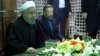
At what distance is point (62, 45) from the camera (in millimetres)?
2398

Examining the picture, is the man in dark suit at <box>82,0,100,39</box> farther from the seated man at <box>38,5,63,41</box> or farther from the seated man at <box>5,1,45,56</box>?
the seated man at <box>5,1,45,56</box>

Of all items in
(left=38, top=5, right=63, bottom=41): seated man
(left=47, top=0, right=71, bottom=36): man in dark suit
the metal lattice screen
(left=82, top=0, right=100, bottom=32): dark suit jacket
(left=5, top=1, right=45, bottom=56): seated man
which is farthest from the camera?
the metal lattice screen

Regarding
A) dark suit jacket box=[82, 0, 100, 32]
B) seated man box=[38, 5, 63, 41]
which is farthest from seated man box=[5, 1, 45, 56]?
dark suit jacket box=[82, 0, 100, 32]

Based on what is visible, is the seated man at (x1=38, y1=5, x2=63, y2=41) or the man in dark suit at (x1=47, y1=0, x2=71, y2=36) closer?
the seated man at (x1=38, y1=5, x2=63, y2=41)

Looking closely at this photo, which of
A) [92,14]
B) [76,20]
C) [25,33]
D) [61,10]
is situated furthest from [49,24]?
[76,20]

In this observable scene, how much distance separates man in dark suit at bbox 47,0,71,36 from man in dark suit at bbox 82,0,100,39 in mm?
355

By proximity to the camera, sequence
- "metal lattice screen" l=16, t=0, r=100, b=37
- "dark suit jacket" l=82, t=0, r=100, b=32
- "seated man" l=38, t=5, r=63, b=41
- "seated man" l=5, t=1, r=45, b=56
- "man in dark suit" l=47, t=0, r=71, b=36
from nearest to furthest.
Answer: "seated man" l=5, t=1, r=45, b=56, "seated man" l=38, t=5, r=63, b=41, "man in dark suit" l=47, t=0, r=71, b=36, "dark suit jacket" l=82, t=0, r=100, b=32, "metal lattice screen" l=16, t=0, r=100, b=37

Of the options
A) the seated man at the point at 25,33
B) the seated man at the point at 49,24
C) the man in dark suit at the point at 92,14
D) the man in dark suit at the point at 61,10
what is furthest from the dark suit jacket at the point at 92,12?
the seated man at the point at 25,33

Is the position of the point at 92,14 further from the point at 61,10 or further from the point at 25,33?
the point at 25,33

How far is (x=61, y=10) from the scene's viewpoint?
21.1 feet

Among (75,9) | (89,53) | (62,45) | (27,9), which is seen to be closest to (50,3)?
(75,9)

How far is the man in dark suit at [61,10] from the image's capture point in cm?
630

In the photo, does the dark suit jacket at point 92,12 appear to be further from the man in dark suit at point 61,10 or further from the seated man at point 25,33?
the seated man at point 25,33

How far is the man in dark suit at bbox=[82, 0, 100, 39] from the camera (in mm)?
6594
